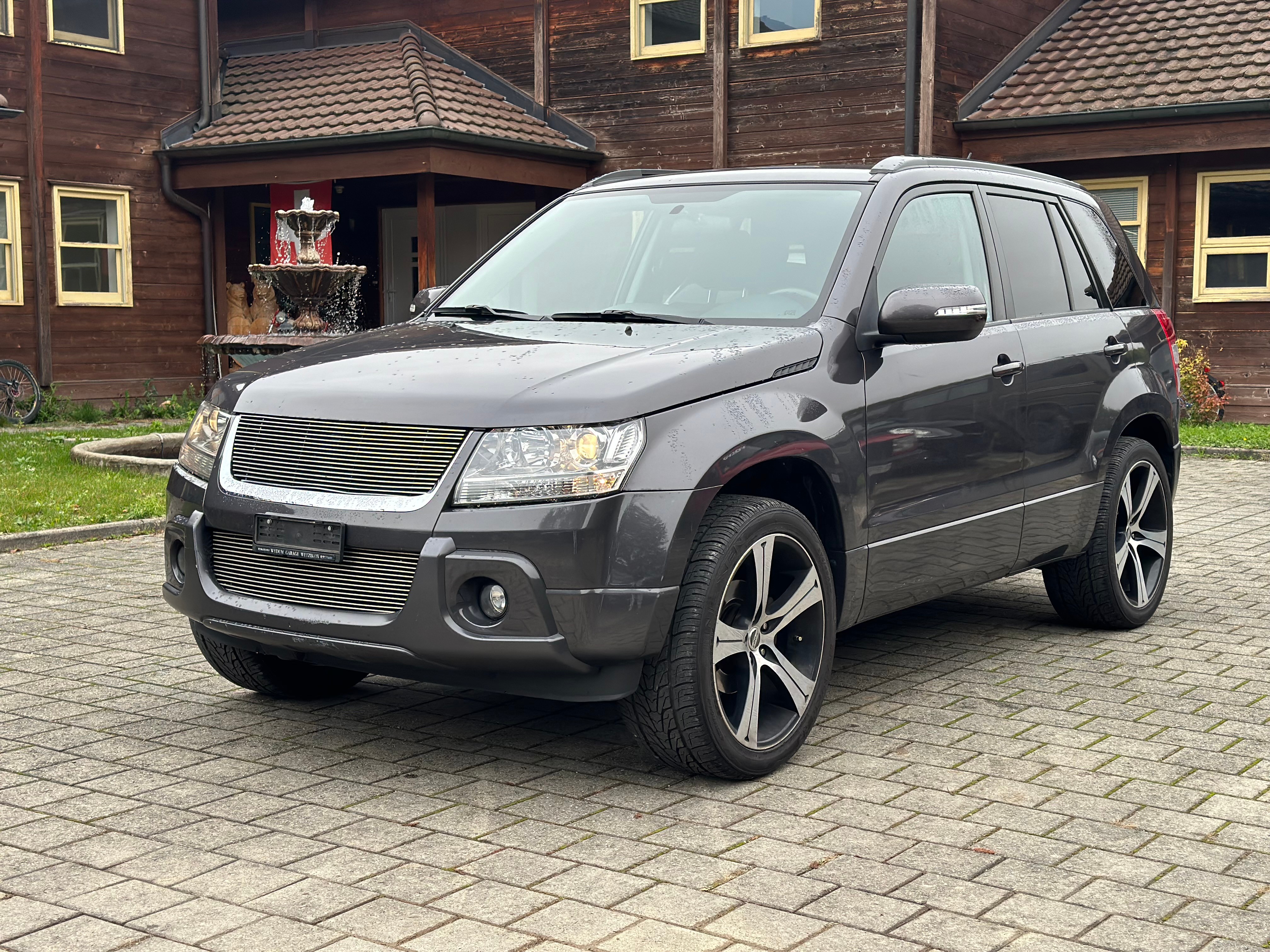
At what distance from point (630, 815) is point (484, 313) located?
2.19 metres

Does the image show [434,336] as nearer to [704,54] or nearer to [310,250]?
[310,250]

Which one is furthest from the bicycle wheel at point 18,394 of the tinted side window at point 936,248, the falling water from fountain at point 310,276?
the tinted side window at point 936,248

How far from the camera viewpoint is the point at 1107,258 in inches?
280

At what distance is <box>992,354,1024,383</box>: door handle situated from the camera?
230 inches

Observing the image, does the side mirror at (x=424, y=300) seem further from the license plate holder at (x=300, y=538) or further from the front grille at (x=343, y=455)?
the license plate holder at (x=300, y=538)

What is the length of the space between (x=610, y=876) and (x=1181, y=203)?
1671cm

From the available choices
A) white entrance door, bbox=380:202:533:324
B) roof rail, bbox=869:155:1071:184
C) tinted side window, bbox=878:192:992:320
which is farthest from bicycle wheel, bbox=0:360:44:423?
tinted side window, bbox=878:192:992:320

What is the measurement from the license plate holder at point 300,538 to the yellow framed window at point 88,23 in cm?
1732

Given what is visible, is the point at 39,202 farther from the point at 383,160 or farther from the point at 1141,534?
the point at 1141,534

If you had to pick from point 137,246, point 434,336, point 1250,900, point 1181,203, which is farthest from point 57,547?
point 1181,203

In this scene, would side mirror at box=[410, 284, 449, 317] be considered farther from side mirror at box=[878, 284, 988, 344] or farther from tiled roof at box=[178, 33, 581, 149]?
tiled roof at box=[178, 33, 581, 149]

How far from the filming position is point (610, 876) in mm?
3883

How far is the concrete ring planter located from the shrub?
11.2 metres

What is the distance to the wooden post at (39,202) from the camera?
63.9 ft
